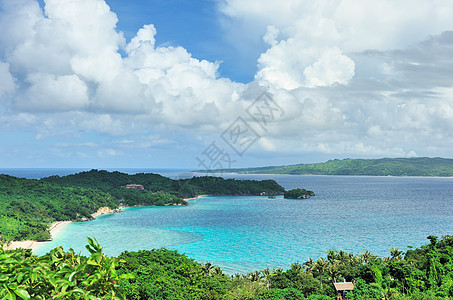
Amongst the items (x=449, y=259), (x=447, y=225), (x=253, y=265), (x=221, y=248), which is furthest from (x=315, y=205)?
(x=449, y=259)

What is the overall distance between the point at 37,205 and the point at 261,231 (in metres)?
44.2

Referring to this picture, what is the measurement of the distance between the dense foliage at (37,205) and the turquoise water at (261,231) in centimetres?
411

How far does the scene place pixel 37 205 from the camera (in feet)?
205

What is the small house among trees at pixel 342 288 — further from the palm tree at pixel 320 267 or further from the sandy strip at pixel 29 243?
the sandy strip at pixel 29 243

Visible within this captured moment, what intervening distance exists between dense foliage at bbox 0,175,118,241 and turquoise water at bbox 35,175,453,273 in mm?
4106

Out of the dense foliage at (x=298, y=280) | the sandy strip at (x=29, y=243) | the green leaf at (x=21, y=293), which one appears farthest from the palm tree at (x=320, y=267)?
the sandy strip at (x=29, y=243)

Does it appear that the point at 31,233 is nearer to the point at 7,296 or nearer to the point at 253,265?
the point at 253,265

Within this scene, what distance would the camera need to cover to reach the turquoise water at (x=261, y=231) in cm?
4178

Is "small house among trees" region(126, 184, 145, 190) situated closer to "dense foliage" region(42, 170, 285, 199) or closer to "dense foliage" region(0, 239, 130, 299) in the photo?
"dense foliage" region(42, 170, 285, 199)

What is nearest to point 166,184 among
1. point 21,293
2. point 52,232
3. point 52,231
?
point 52,231

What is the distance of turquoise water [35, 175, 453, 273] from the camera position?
4178cm

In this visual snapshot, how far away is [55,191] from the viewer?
76250 millimetres

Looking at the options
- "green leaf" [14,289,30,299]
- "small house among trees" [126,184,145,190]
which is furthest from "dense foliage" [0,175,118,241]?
"green leaf" [14,289,30,299]

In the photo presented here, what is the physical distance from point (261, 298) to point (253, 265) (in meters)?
17.1
